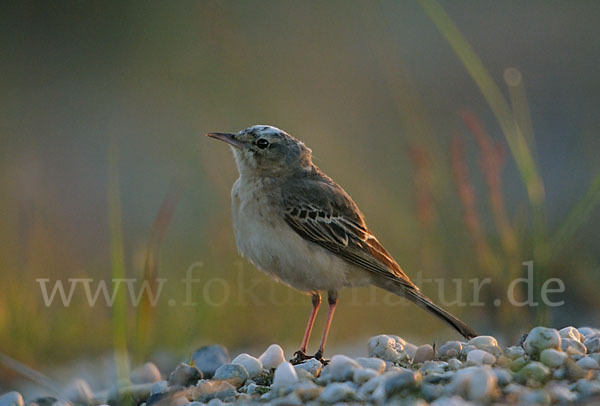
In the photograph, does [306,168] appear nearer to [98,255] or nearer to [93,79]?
[98,255]

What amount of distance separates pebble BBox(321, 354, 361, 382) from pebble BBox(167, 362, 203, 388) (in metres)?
0.87

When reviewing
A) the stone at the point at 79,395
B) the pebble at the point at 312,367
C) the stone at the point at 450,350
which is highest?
the stone at the point at 450,350

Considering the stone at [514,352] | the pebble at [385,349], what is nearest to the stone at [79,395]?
the pebble at [385,349]

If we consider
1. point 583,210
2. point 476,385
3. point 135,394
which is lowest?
point 135,394

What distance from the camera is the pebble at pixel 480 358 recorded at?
176 inches

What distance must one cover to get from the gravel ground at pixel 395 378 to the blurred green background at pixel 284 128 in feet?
1.46

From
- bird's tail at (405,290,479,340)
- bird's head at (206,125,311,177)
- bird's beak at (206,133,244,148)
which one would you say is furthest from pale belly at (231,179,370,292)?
bird's tail at (405,290,479,340)

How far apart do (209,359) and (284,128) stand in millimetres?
5469

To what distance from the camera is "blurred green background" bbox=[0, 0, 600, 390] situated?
22.4ft

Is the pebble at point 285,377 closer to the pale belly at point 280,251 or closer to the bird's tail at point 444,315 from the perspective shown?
the pale belly at point 280,251

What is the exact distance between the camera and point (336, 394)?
4031mm

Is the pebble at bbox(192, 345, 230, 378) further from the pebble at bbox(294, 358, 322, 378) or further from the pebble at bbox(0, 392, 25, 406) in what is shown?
the pebble at bbox(0, 392, 25, 406)

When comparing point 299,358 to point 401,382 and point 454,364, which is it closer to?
point 454,364

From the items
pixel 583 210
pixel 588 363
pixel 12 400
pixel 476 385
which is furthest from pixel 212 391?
pixel 583 210
